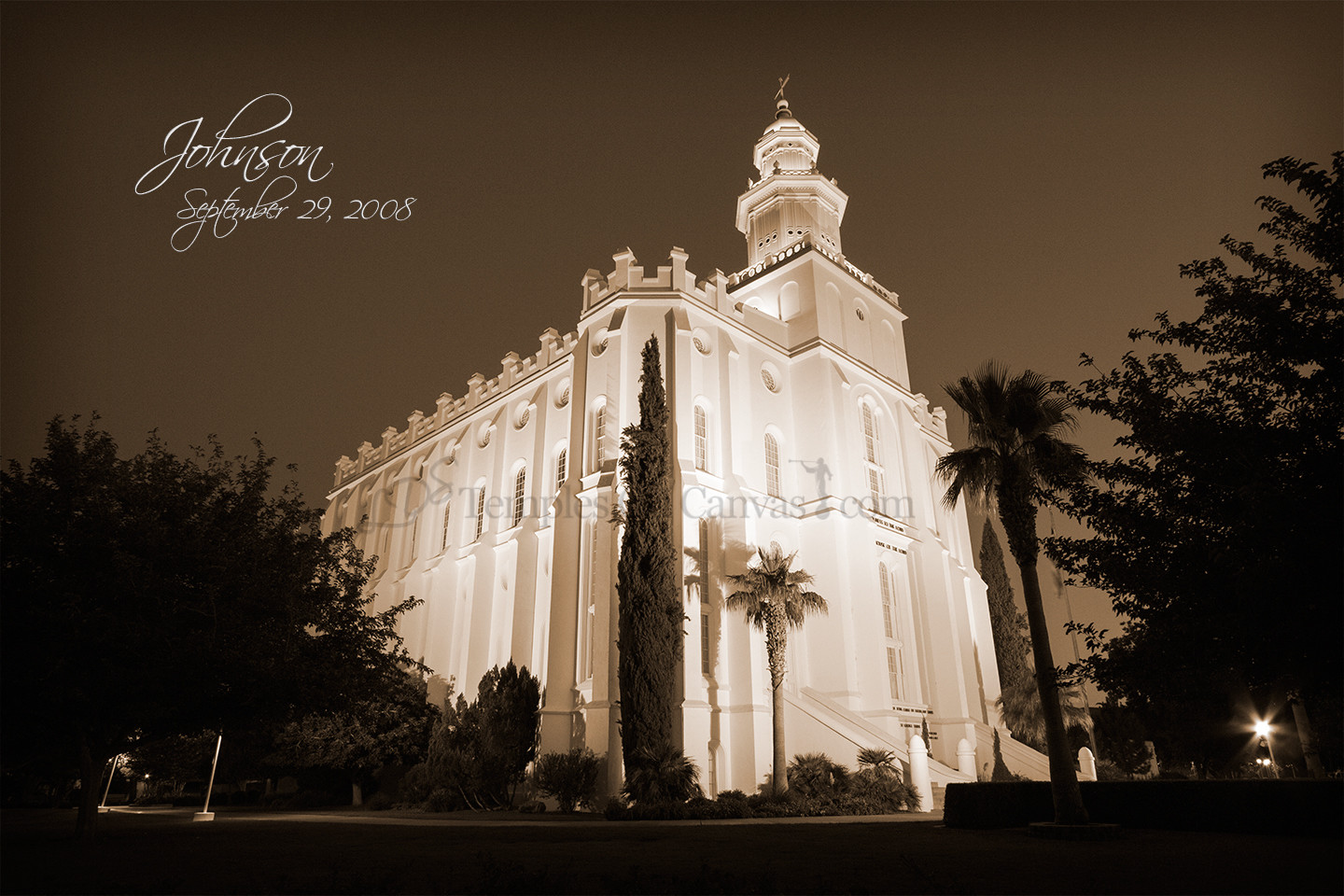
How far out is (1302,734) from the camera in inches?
770

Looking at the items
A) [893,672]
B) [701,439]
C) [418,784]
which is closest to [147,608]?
[418,784]

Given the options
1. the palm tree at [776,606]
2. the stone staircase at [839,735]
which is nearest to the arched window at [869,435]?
the palm tree at [776,606]

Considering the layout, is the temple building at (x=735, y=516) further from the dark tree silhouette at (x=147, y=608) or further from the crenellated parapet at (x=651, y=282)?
the dark tree silhouette at (x=147, y=608)

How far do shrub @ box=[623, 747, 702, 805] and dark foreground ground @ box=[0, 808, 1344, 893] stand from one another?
18.3 ft

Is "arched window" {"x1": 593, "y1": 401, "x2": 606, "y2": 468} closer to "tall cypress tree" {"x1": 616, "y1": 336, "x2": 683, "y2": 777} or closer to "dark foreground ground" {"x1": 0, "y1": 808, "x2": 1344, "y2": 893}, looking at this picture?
"tall cypress tree" {"x1": 616, "y1": 336, "x2": 683, "y2": 777}

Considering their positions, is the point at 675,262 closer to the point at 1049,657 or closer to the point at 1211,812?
the point at 1049,657

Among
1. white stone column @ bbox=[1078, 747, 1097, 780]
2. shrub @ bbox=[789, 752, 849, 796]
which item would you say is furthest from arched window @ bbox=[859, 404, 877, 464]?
shrub @ bbox=[789, 752, 849, 796]

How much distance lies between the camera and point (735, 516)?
29109 mm

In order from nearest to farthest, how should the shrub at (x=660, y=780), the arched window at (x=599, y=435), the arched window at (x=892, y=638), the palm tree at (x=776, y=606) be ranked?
the shrub at (x=660, y=780) < the palm tree at (x=776, y=606) < the arched window at (x=599, y=435) < the arched window at (x=892, y=638)

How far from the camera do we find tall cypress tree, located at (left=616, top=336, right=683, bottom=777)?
2247 cm

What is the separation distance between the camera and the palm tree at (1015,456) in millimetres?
16250

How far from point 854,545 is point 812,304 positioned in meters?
11.8

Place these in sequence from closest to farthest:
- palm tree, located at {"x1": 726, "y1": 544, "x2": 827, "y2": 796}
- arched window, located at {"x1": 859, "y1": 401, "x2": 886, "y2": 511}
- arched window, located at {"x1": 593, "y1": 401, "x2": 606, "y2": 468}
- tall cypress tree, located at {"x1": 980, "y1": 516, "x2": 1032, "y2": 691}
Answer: palm tree, located at {"x1": 726, "y1": 544, "x2": 827, "y2": 796}
arched window, located at {"x1": 593, "y1": 401, "x2": 606, "y2": 468}
arched window, located at {"x1": 859, "y1": 401, "x2": 886, "y2": 511}
tall cypress tree, located at {"x1": 980, "y1": 516, "x2": 1032, "y2": 691}

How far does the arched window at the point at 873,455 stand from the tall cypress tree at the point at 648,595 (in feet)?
39.6
